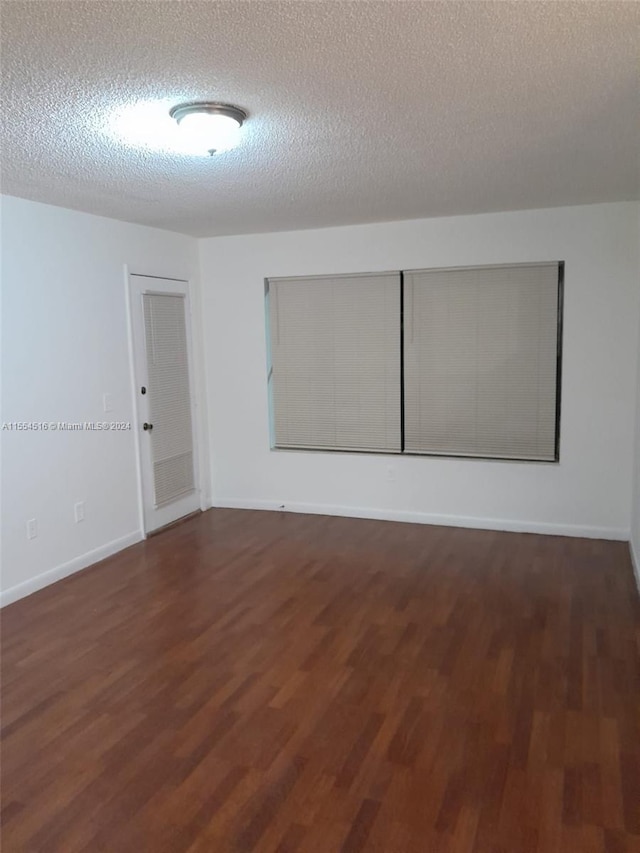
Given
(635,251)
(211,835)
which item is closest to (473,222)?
(635,251)

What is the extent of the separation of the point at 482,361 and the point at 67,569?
3530 mm

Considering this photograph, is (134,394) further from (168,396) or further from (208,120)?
(208,120)

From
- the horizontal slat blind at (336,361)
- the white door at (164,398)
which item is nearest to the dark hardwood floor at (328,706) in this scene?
the white door at (164,398)

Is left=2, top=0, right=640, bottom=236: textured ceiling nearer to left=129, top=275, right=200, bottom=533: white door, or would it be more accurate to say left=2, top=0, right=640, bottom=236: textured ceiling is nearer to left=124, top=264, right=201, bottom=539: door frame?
left=124, top=264, right=201, bottom=539: door frame

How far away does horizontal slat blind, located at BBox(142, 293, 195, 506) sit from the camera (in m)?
5.45

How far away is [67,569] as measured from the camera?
4574 millimetres

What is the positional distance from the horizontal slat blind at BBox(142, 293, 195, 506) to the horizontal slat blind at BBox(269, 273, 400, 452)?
82 centimetres

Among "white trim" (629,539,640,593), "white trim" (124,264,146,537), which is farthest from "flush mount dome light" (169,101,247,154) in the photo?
"white trim" (629,539,640,593)

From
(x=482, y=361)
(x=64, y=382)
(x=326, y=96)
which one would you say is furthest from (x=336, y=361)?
(x=326, y=96)

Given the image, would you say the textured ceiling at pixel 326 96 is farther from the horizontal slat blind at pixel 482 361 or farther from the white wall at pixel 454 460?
the horizontal slat blind at pixel 482 361

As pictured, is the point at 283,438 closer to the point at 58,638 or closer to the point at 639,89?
the point at 58,638

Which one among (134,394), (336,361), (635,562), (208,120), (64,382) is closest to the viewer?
(208,120)

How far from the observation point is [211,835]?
7.17 feet

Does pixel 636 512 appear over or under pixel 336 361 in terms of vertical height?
under
